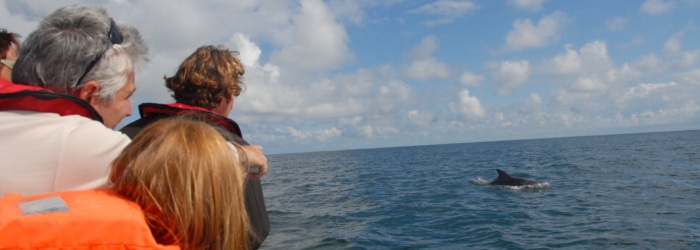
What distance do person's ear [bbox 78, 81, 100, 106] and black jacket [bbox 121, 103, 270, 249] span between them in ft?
2.43

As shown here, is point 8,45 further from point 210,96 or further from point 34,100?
point 34,100

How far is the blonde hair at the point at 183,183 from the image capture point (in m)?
1.82

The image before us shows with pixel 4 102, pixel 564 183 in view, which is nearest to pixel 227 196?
pixel 4 102

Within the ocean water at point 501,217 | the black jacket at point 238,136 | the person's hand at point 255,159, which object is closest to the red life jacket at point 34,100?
the person's hand at point 255,159

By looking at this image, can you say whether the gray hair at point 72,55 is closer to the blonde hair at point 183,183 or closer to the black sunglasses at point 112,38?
the black sunglasses at point 112,38

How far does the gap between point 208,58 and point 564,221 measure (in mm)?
14147

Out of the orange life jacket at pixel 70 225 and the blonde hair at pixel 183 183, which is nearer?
the orange life jacket at pixel 70 225

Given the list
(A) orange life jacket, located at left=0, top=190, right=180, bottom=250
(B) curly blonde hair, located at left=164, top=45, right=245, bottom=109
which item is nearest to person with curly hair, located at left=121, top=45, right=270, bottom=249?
(B) curly blonde hair, located at left=164, top=45, right=245, bottom=109

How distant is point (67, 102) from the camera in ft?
6.76

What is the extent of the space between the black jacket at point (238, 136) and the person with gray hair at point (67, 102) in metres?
0.64

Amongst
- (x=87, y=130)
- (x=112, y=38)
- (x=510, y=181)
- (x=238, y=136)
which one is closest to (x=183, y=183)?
(x=87, y=130)

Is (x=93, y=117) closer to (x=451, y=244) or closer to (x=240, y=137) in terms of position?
(x=240, y=137)

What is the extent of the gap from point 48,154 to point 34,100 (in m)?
0.26

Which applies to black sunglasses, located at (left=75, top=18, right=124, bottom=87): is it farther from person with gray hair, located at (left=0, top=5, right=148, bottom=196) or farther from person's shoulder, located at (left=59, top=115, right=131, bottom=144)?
person's shoulder, located at (left=59, top=115, right=131, bottom=144)
